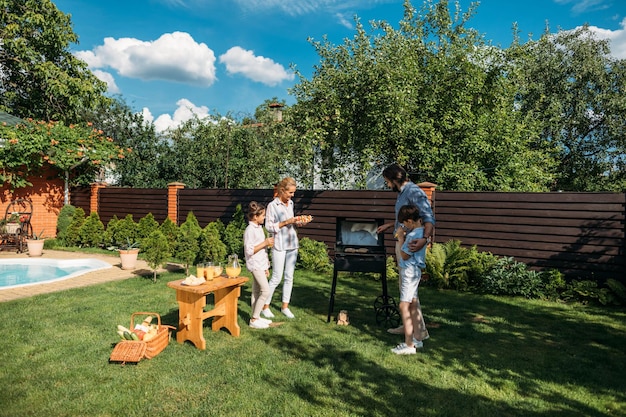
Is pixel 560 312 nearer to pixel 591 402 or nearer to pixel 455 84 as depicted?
pixel 591 402

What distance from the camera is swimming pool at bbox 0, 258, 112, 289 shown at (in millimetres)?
10117

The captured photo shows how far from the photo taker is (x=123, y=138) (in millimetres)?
19703

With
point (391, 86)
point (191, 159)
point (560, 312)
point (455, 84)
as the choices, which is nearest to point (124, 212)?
point (191, 159)

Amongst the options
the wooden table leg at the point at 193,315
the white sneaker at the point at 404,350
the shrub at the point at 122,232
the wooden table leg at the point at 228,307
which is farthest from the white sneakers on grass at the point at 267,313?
the shrub at the point at 122,232

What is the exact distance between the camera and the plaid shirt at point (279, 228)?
5887mm

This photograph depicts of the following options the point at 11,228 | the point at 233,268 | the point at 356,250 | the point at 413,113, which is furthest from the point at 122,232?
the point at 413,113

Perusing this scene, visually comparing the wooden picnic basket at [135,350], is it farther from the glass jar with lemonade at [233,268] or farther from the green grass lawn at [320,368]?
the glass jar with lemonade at [233,268]

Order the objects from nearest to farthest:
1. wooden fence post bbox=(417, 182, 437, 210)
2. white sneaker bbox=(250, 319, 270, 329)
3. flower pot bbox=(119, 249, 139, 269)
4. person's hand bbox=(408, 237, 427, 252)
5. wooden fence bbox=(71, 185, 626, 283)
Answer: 1. person's hand bbox=(408, 237, 427, 252)
2. white sneaker bbox=(250, 319, 270, 329)
3. wooden fence bbox=(71, 185, 626, 283)
4. wooden fence post bbox=(417, 182, 437, 210)
5. flower pot bbox=(119, 249, 139, 269)

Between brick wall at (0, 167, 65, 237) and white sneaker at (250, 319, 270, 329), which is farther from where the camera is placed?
brick wall at (0, 167, 65, 237)

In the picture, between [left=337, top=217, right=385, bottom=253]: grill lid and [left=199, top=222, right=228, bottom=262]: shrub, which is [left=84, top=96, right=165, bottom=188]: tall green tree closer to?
[left=199, top=222, right=228, bottom=262]: shrub

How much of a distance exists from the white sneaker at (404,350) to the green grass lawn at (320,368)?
0.11 meters

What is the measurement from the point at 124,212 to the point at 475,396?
13.5 meters

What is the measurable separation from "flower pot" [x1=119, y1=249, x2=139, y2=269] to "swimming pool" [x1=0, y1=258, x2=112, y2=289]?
2.24 feet

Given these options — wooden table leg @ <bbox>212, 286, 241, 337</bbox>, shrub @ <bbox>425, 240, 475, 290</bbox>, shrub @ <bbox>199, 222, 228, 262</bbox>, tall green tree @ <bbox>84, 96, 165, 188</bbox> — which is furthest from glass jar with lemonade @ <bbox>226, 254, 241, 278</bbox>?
tall green tree @ <bbox>84, 96, 165, 188</bbox>
